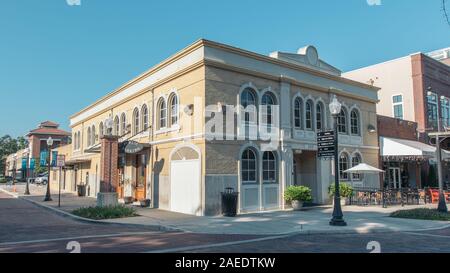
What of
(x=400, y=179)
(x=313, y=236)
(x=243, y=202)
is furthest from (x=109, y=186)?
(x=400, y=179)

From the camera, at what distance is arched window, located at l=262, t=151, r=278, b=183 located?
57.0 ft

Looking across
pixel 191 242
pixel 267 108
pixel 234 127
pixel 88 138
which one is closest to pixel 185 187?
pixel 234 127

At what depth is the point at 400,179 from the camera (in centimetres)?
2586

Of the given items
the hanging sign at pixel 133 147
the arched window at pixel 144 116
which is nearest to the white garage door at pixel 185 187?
the hanging sign at pixel 133 147

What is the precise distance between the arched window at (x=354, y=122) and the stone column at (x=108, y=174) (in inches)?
542

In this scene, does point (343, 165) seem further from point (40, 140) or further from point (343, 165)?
point (40, 140)

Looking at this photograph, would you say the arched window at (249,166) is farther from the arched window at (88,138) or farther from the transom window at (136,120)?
the arched window at (88,138)

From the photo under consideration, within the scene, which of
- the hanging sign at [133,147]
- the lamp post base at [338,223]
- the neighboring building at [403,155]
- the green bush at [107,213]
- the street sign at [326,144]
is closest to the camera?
the lamp post base at [338,223]

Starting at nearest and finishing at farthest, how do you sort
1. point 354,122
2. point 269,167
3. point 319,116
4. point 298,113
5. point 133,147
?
point 269,167, point 133,147, point 298,113, point 319,116, point 354,122

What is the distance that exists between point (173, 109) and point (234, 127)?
140 inches

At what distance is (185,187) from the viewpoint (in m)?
16.1

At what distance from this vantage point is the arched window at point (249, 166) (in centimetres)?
1648
